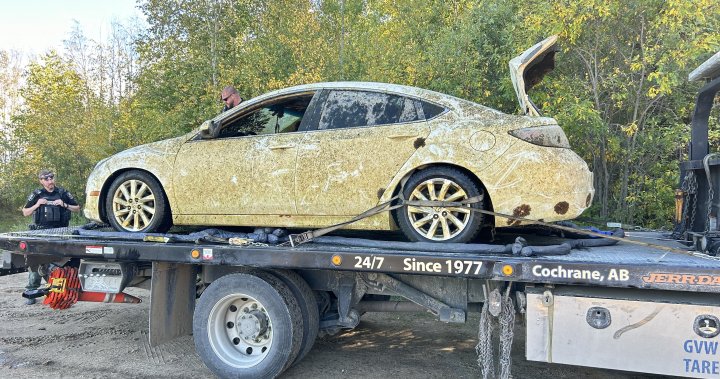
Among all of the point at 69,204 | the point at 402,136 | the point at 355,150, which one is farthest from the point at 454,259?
the point at 69,204

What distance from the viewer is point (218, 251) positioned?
4.14 metres

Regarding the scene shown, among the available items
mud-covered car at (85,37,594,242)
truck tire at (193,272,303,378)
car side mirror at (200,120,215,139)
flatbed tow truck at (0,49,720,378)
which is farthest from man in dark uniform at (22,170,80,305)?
truck tire at (193,272,303,378)

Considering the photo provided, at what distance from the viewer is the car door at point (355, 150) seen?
4.13 meters

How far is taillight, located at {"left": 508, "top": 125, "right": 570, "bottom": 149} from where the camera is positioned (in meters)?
3.81

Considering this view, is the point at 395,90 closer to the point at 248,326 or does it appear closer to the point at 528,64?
the point at 528,64

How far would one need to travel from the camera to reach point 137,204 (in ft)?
A: 16.0

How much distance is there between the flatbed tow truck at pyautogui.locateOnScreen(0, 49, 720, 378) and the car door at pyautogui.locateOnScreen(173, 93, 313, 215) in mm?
452

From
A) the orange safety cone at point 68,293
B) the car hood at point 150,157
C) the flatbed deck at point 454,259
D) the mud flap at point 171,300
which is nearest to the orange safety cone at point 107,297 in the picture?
the orange safety cone at point 68,293

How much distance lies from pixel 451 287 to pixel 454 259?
48cm

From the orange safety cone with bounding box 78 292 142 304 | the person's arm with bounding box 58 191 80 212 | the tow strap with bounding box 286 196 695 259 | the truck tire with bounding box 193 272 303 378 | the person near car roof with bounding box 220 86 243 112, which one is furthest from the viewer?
the person's arm with bounding box 58 191 80 212

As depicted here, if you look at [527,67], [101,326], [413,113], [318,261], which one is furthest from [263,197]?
[101,326]

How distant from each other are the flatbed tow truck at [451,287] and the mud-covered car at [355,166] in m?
0.29

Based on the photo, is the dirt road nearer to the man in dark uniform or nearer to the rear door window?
the man in dark uniform

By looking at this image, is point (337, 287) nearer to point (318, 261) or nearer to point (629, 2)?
point (318, 261)
